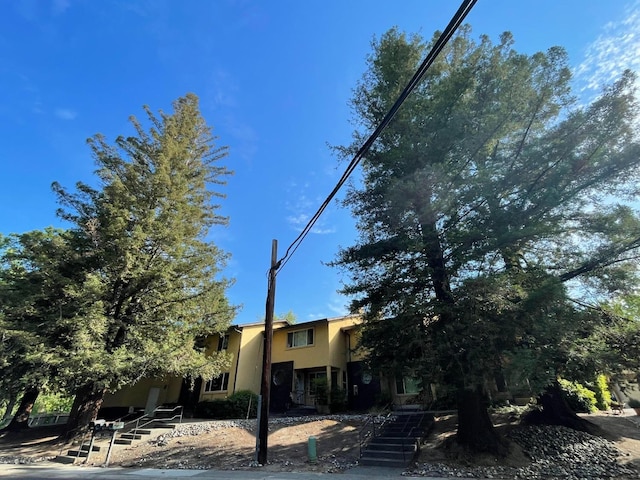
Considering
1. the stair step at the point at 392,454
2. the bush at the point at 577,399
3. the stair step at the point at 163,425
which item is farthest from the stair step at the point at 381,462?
the stair step at the point at 163,425

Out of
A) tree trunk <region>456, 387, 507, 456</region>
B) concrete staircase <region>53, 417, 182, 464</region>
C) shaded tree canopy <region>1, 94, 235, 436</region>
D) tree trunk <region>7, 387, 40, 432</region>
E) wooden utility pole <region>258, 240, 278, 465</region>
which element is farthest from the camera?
tree trunk <region>7, 387, 40, 432</region>

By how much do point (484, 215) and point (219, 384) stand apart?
1994 centimetres

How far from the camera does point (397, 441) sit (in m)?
→ 11.3

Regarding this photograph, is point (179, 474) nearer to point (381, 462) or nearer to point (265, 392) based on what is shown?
point (265, 392)

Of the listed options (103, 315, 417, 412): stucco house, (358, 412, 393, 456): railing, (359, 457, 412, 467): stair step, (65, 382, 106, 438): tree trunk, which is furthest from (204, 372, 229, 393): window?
(359, 457, 412, 467): stair step

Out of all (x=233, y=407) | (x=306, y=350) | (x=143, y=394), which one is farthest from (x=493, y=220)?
(x=143, y=394)

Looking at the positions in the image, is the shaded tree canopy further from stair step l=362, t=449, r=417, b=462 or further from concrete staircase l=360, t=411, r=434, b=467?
stair step l=362, t=449, r=417, b=462

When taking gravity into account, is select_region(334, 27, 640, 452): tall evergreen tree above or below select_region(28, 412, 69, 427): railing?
above

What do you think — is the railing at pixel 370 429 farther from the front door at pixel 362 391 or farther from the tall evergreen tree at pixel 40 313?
the tall evergreen tree at pixel 40 313

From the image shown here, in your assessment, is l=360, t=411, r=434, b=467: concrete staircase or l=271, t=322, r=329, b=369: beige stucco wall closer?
l=360, t=411, r=434, b=467: concrete staircase

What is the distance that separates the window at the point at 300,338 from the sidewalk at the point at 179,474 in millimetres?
12477

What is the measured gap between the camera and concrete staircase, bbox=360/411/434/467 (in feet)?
33.0

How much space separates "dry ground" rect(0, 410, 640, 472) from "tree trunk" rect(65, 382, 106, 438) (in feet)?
A: 2.28

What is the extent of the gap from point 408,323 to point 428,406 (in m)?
8.38
